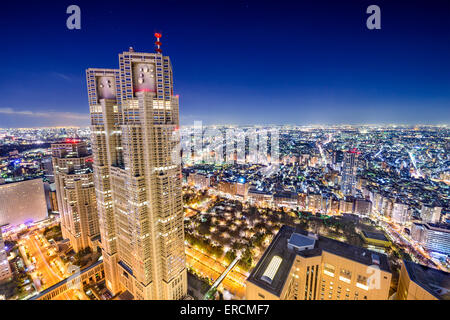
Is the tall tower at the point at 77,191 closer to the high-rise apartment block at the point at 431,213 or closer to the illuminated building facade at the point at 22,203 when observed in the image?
the illuminated building facade at the point at 22,203

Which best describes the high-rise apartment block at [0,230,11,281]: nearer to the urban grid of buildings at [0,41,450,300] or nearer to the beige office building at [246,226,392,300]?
the urban grid of buildings at [0,41,450,300]

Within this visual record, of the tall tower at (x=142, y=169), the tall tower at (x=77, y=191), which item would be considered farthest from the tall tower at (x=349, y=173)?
the tall tower at (x=77, y=191)

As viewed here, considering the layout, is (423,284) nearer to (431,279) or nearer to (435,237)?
(431,279)

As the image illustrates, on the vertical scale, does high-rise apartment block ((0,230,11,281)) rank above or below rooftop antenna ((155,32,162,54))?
below

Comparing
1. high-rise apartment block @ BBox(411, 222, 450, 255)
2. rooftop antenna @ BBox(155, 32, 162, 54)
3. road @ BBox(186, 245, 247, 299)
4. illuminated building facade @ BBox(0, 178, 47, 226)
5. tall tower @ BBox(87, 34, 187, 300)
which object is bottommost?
road @ BBox(186, 245, 247, 299)

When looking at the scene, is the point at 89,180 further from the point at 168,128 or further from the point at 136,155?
the point at 168,128

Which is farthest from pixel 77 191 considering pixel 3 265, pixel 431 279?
pixel 431 279

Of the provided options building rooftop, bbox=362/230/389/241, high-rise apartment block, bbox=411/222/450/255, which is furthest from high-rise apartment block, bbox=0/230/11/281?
high-rise apartment block, bbox=411/222/450/255
